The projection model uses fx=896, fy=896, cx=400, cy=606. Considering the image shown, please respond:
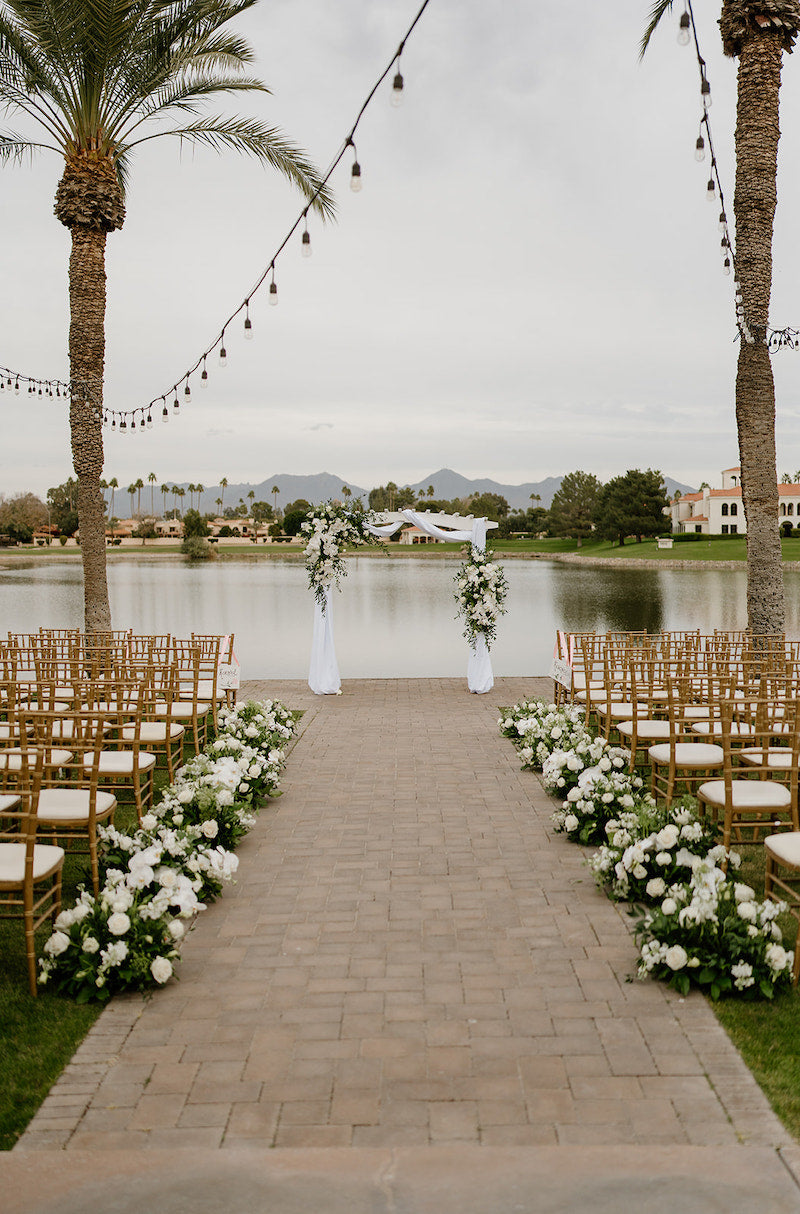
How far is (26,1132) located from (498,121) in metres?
13.1

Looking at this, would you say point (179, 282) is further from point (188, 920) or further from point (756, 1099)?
point (756, 1099)

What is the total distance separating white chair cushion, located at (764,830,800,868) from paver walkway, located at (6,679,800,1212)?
2.33ft

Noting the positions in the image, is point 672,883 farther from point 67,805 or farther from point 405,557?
point 405,557

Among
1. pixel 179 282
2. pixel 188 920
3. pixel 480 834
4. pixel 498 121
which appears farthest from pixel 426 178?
pixel 188 920

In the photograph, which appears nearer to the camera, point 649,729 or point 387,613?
point 649,729

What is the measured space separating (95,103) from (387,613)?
16297 mm

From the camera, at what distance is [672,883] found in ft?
14.5

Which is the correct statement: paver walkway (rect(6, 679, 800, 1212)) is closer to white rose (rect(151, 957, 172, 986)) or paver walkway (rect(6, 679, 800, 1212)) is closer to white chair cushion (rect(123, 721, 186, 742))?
white rose (rect(151, 957, 172, 986))

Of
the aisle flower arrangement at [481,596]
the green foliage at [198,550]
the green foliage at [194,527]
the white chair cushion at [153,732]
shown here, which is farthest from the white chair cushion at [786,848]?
the green foliage at [194,527]

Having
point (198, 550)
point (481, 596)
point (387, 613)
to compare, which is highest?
point (198, 550)

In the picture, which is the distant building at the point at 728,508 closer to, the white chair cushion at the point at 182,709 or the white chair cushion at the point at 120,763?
the white chair cushion at the point at 182,709

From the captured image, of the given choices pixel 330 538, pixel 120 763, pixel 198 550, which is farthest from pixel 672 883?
pixel 198 550

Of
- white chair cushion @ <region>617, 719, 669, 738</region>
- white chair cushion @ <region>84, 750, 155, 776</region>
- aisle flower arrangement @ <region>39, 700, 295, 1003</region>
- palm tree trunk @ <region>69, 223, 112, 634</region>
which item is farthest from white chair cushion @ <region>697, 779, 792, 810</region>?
palm tree trunk @ <region>69, 223, 112, 634</region>

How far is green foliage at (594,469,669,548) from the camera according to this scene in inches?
2734
